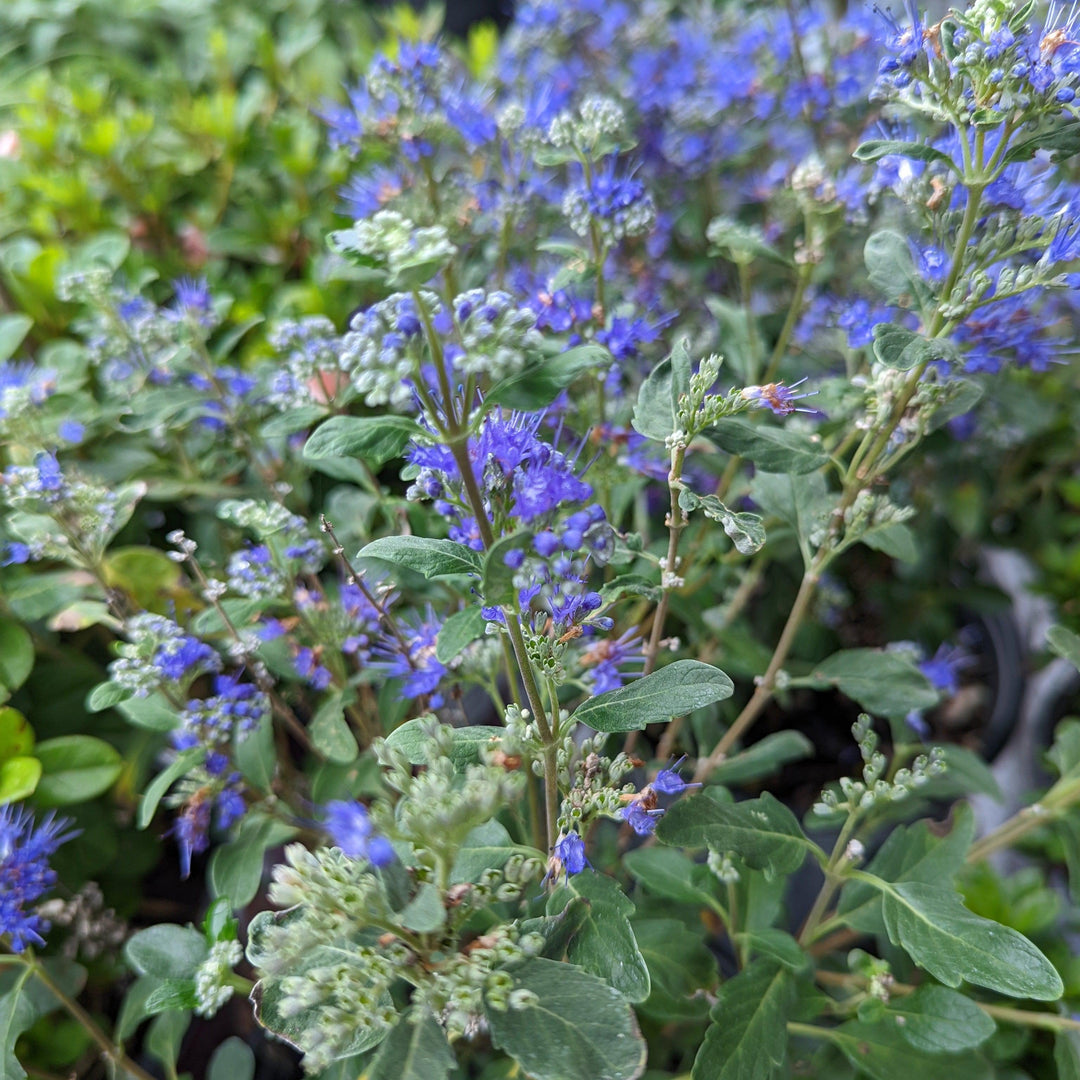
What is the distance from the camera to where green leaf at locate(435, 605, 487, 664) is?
57 centimetres

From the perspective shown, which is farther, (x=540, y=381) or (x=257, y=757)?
(x=257, y=757)

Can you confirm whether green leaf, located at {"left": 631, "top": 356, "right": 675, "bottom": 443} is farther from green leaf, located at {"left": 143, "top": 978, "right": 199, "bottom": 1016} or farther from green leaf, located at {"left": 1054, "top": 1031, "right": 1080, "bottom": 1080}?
green leaf, located at {"left": 1054, "top": 1031, "right": 1080, "bottom": 1080}

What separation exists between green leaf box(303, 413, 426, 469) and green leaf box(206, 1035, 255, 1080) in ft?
2.07

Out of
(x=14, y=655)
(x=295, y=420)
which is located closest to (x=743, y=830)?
(x=295, y=420)

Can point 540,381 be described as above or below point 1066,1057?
above

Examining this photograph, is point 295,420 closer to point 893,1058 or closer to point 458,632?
point 458,632

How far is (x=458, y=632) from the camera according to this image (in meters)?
0.58

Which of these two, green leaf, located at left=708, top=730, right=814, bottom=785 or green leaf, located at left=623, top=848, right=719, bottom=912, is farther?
green leaf, located at left=708, top=730, right=814, bottom=785

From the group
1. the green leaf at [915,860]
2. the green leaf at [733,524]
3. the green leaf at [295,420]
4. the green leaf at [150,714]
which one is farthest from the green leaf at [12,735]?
the green leaf at [915,860]

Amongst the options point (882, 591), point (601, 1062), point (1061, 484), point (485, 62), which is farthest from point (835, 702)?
point (485, 62)

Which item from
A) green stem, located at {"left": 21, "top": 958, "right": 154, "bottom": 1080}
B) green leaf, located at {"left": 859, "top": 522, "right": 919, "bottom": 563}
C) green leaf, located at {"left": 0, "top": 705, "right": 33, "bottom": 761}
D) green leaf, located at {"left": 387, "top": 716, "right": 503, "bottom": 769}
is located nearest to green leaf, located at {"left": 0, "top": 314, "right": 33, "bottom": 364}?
green leaf, located at {"left": 0, "top": 705, "right": 33, "bottom": 761}

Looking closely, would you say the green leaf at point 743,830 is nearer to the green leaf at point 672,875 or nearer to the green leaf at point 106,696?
the green leaf at point 672,875

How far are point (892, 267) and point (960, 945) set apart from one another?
529mm

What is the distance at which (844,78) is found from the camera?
1281 mm
